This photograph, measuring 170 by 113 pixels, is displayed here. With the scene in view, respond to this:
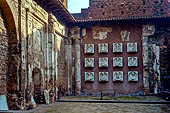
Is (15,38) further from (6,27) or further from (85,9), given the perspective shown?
(85,9)

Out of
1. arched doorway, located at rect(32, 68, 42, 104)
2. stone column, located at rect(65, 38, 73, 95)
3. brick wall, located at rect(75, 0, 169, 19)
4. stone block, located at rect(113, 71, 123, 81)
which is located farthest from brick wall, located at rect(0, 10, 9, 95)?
brick wall, located at rect(75, 0, 169, 19)

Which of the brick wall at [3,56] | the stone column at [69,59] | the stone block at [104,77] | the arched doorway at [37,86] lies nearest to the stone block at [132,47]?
the stone block at [104,77]

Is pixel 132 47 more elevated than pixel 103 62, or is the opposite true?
pixel 132 47

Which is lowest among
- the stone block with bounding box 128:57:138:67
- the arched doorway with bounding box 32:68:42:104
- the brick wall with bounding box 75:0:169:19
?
the arched doorway with bounding box 32:68:42:104

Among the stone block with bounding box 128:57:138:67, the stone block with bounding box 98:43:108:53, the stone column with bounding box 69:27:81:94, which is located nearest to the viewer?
the stone block with bounding box 128:57:138:67

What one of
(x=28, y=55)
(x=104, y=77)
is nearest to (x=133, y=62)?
(x=104, y=77)

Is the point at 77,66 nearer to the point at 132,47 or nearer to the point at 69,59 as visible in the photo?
the point at 69,59

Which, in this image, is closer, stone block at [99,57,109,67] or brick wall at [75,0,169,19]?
stone block at [99,57,109,67]

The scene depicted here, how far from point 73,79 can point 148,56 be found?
15.3 ft

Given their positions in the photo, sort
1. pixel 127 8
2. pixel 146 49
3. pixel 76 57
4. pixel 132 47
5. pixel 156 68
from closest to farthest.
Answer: pixel 156 68 < pixel 146 49 < pixel 132 47 < pixel 76 57 < pixel 127 8

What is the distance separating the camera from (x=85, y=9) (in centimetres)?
2159

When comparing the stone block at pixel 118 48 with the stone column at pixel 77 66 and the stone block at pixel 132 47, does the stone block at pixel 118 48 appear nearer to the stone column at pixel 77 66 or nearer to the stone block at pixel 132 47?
the stone block at pixel 132 47

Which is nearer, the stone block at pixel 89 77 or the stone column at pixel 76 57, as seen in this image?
the stone block at pixel 89 77

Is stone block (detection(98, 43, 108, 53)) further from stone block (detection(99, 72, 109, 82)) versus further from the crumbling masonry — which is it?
stone block (detection(99, 72, 109, 82))
